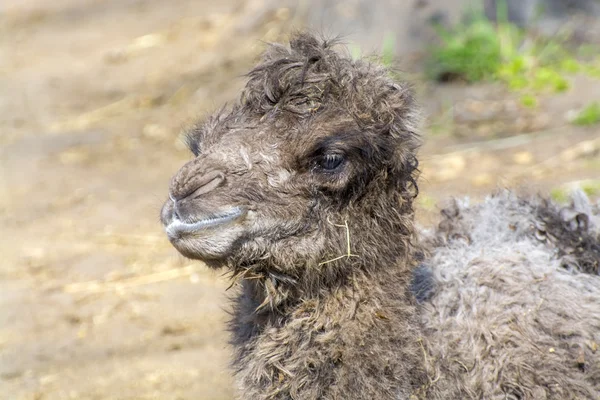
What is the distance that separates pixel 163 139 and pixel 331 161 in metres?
7.32

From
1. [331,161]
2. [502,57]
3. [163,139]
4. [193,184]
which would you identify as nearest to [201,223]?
[193,184]

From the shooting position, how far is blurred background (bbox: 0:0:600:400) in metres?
5.84

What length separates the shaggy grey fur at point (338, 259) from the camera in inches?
129

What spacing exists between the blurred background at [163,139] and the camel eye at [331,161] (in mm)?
874

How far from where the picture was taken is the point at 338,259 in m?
3.36

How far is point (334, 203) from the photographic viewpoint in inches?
133

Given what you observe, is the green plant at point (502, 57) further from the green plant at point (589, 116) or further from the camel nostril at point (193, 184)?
the camel nostril at point (193, 184)

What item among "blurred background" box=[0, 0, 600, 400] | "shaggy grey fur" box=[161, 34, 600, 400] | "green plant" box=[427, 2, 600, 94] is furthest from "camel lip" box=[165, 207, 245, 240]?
"green plant" box=[427, 2, 600, 94]

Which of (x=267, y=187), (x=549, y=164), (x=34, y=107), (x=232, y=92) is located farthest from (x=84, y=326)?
(x=34, y=107)

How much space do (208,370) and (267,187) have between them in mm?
2477

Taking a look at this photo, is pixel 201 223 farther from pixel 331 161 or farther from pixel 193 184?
pixel 331 161

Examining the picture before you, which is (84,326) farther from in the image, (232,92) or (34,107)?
(34,107)

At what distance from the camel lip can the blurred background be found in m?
1.26

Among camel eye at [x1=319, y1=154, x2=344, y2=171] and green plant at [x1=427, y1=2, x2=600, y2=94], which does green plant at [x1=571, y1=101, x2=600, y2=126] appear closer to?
green plant at [x1=427, y1=2, x2=600, y2=94]
